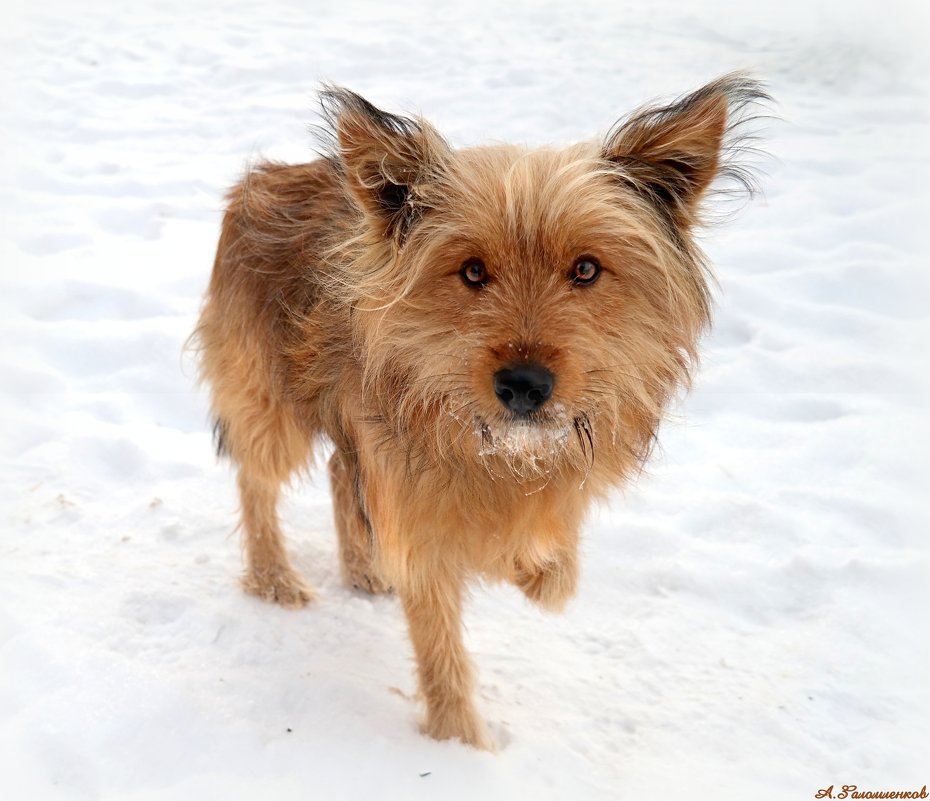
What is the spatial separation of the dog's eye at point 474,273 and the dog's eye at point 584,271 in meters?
0.25

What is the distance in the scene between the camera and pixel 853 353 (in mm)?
5117

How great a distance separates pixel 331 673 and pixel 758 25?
831 centimetres

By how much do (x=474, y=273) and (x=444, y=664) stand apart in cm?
137

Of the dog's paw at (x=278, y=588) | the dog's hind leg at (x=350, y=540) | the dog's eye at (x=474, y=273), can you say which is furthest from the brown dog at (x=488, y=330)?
the dog's paw at (x=278, y=588)

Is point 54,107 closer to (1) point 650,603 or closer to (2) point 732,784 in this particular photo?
(1) point 650,603

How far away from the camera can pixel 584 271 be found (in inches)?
104

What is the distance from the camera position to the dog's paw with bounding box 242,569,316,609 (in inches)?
151

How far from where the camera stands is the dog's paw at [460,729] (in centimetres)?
318

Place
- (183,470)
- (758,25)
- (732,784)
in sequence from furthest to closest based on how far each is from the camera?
(758,25) → (183,470) → (732,784)

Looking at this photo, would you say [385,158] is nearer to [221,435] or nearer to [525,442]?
[525,442]

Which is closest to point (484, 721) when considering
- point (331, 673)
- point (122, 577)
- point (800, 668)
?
point (331, 673)

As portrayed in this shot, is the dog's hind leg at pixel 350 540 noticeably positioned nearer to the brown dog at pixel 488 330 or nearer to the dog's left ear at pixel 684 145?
the brown dog at pixel 488 330

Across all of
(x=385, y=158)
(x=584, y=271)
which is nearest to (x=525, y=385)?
(x=584, y=271)

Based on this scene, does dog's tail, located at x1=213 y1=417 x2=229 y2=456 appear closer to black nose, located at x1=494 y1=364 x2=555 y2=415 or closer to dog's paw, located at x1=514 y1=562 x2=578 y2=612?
dog's paw, located at x1=514 y1=562 x2=578 y2=612
